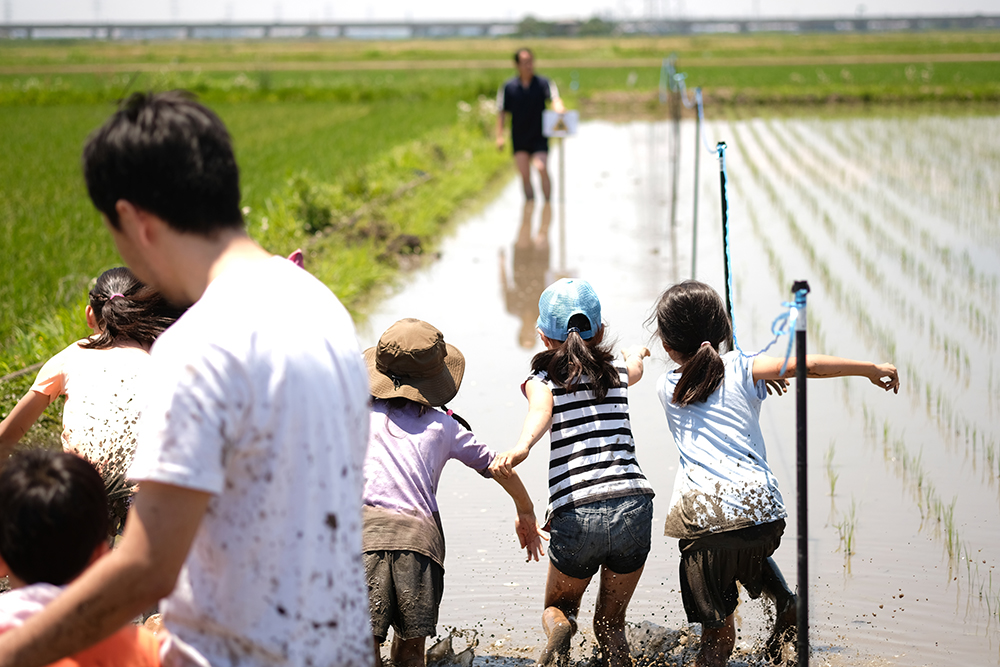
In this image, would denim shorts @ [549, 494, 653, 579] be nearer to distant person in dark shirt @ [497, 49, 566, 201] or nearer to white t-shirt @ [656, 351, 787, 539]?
white t-shirt @ [656, 351, 787, 539]

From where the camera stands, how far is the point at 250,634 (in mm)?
1364

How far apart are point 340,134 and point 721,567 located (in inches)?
685

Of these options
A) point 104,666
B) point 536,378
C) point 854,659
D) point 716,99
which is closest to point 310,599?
point 104,666

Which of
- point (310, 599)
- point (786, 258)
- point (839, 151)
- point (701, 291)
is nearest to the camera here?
point (310, 599)

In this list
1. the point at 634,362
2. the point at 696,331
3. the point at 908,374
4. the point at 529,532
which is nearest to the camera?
the point at 696,331

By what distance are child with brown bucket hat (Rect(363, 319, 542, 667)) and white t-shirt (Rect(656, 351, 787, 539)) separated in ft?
1.47

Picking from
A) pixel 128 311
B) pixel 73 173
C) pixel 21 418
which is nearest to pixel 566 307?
pixel 128 311

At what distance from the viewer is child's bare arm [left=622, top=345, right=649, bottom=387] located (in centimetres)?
299

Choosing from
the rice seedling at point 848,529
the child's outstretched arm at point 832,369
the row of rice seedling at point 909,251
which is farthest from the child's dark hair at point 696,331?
the row of rice seedling at point 909,251

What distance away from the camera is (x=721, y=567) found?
8.78 ft

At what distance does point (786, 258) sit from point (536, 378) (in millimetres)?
6285

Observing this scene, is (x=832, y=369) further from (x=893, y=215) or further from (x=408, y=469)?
(x=893, y=215)

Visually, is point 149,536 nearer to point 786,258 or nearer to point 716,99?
point 786,258

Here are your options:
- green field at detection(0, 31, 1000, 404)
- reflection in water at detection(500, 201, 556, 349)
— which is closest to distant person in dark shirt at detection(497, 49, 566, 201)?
reflection in water at detection(500, 201, 556, 349)
